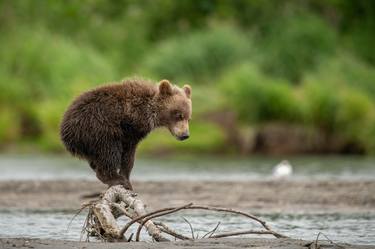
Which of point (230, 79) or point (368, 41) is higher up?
point (368, 41)

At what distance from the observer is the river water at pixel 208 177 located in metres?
13.1

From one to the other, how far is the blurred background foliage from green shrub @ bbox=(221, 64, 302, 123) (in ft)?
0.10

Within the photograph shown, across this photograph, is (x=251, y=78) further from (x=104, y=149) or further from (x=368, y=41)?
(x=104, y=149)

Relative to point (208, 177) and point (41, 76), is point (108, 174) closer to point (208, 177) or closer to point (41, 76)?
point (208, 177)

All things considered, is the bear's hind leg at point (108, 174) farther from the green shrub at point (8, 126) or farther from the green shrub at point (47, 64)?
the green shrub at point (47, 64)

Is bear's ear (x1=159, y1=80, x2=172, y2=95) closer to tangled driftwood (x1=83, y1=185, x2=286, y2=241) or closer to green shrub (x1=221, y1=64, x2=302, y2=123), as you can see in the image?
tangled driftwood (x1=83, y1=185, x2=286, y2=241)

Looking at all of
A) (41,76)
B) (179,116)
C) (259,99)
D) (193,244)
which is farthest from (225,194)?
(41,76)

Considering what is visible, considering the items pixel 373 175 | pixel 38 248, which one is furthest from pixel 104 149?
pixel 373 175

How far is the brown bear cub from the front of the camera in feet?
38.4

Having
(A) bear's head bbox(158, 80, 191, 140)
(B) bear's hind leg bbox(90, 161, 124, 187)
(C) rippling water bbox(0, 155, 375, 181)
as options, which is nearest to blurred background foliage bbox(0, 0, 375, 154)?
(C) rippling water bbox(0, 155, 375, 181)

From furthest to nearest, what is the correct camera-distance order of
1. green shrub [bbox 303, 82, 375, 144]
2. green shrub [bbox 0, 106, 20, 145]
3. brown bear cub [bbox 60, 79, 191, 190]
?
green shrub [bbox 0, 106, 20, 145] < green shrub [bbox 303, 82, 375, 144] < brown bear cub [bbox 60, 79, 191, 190]

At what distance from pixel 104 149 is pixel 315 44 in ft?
92.7

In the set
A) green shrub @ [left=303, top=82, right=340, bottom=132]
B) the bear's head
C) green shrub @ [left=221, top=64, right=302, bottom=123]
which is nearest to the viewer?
the bear's head

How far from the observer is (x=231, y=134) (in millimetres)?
32250
